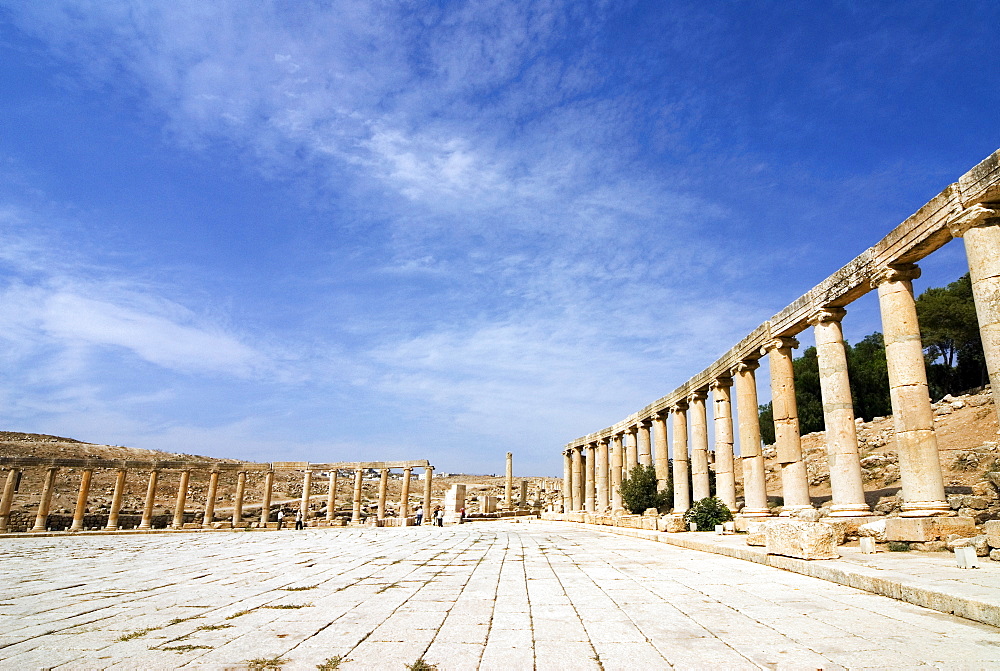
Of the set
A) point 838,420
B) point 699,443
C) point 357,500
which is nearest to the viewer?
point 838,420

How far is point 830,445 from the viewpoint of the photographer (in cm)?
1358

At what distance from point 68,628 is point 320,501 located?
166 feet

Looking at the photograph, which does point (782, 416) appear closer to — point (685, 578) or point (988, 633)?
point (685, 578)

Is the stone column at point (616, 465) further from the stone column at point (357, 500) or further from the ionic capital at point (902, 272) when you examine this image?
the ionic capital at point (902, 272)

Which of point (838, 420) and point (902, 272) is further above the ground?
point (902, 272)

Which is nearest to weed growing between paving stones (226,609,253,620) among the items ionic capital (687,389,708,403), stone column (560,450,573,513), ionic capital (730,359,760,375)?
ionic capital (730,359,760,375)

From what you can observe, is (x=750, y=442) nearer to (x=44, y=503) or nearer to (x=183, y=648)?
(x=183, y=648)

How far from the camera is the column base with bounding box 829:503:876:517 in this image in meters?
12.4

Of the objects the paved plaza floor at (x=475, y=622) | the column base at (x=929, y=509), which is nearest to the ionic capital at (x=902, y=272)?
the column base at (x=929, y=509)

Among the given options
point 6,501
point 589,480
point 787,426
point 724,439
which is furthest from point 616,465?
point 6,501

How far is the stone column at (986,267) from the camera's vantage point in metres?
9.44

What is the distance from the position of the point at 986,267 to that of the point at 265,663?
479 inches

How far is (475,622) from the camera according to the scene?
5227mm

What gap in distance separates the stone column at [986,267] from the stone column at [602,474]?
2578cm
